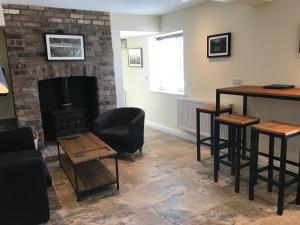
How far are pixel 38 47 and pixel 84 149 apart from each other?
77.2 inches

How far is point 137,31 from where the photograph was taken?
4.86 meters

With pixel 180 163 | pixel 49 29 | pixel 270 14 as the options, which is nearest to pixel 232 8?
pixel 270 14

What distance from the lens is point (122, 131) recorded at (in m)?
3.96

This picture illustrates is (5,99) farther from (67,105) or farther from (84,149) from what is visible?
(84,149)

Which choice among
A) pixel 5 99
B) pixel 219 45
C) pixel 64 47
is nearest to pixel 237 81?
pixel 219 45

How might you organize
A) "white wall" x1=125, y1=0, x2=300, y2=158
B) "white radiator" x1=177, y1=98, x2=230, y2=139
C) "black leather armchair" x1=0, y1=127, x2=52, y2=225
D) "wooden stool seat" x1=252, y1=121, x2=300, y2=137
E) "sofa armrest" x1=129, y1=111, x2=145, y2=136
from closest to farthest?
"black leather armchair" x1=0, y1=127, x2=52, y2=225, "wooden stool seat" x1=252, y1=121, x2=300, y2=137, "white wall" x1=125, y1=0, x2=300, y2=158, "sofa armrest" x1=129, y1=111, x2=145, y2=136, "white radiator" x1=177, y1=98, x2=230, y2=139

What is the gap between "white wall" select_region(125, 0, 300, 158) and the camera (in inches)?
118

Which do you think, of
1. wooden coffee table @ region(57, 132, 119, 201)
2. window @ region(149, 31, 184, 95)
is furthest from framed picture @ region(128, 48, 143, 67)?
wooden coffee table @ region(57, 132, 119, 201)

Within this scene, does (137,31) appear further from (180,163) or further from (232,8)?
(180,163)

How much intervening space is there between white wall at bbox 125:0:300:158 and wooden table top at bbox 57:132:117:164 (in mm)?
2007

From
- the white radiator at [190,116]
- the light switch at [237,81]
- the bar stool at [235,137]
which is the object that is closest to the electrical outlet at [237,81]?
the light switch at [237,81]

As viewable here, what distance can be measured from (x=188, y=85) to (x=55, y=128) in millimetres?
2456

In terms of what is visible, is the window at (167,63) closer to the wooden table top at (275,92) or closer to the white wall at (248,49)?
the white wall at (248,49)

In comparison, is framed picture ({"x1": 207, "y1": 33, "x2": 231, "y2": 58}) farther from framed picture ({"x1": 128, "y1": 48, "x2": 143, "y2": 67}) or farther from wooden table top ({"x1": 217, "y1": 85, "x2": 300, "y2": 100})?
framed picture ({"x1": 128, "y1": 48, "x2": 143, "y2": 67})
